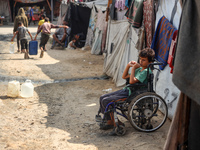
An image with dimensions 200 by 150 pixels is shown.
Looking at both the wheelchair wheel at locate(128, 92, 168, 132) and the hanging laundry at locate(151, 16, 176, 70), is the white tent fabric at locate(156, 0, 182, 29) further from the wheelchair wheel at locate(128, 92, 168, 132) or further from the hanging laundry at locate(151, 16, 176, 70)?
the wheelchair wheel at locate(128, 92, 168, 132)

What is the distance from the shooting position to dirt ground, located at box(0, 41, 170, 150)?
4.27 metres

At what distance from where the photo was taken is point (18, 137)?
4.52 metres

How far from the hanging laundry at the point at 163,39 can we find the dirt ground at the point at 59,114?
1.21 meters

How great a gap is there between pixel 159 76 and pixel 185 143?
3.06m

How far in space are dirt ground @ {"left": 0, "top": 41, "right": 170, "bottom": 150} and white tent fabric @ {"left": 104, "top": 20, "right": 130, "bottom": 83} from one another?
0.42 meters

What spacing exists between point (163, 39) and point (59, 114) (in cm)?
257

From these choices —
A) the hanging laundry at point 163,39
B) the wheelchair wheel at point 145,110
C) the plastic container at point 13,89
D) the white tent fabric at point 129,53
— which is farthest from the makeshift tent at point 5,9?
the wheelchair wheel at point 145,110

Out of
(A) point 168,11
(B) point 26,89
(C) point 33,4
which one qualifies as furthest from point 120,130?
(C) point 33,4

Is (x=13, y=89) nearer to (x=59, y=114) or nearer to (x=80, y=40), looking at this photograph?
(x=59, y=114)

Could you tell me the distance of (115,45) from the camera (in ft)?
28.2

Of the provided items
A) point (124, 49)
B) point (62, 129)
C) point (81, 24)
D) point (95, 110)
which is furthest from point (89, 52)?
point (62, 129)

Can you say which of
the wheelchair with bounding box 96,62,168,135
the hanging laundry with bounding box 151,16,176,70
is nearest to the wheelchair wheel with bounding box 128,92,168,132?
the wheelchair with bounding box 96,62,168,135

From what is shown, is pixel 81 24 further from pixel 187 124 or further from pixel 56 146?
pixel 187 124

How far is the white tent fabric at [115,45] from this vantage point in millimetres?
7950
